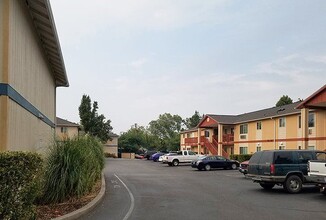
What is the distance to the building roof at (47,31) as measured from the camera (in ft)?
42.4

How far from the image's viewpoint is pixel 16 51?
11.6m

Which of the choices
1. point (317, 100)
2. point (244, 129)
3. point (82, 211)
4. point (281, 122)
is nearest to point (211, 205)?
point (82, 211)

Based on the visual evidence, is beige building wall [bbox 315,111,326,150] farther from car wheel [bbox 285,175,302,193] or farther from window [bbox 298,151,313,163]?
car wheel [bbox 285,175,302,193]

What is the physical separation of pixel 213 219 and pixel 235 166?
30.1 metres

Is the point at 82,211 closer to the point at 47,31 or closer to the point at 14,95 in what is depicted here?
the point at 14,95

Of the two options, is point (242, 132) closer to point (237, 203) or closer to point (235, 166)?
point (235, 166)

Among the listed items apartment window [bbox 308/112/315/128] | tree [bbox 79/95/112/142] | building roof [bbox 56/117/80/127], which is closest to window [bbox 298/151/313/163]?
apartment window [bbox 308/112/315/128]

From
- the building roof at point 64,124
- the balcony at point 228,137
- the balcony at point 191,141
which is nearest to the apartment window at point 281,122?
the balcony at point 228,137

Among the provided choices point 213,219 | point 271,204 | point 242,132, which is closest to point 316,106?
point 242,132

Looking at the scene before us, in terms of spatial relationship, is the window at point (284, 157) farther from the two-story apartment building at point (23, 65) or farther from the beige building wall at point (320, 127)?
the beige building wall at point (320, 127)

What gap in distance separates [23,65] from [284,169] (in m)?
12.0

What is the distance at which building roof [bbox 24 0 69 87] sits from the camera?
12.9m

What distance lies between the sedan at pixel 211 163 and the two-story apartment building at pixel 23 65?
21.8 meters

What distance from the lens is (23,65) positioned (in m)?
13.0
